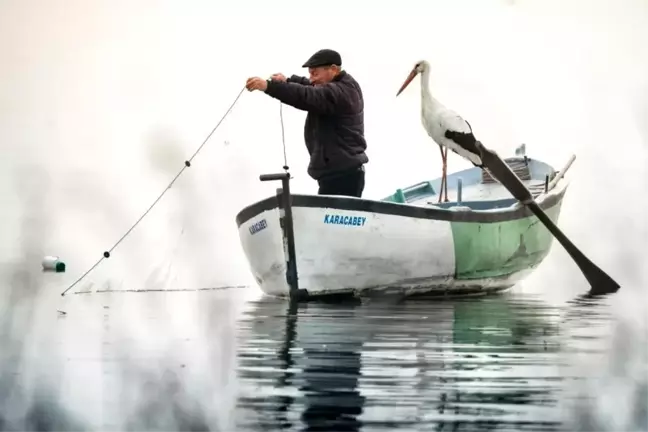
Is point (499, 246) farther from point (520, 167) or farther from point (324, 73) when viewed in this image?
point (520, 167)

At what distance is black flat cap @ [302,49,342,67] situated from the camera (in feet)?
8.84

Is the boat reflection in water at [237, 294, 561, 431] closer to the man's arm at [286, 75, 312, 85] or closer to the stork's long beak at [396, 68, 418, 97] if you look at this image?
the man's arm at [286, 75, 312, 85]

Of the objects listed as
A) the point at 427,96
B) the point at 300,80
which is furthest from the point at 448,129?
the point at 300,80

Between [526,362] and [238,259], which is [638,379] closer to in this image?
[526,362]

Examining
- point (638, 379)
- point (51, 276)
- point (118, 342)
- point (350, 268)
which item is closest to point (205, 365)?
point (118, 342)

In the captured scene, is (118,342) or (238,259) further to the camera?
(238,259)

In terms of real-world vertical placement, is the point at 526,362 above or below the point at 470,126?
below

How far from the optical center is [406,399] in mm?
1214

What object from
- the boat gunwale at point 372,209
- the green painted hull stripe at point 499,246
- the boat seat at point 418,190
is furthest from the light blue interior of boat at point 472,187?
the boat gunwale at point 372,209

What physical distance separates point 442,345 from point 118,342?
0.69m

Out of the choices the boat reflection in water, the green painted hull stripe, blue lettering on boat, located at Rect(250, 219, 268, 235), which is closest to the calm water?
the boat reflection in water

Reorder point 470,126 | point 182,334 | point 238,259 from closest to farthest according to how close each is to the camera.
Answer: point 182,334 < point 470,126 < point 238,259

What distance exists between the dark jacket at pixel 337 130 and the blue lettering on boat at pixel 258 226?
0.21 meters

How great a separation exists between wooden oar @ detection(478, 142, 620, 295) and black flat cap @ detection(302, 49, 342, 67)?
0.70m
